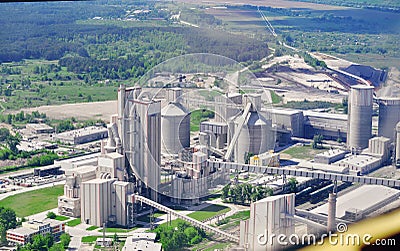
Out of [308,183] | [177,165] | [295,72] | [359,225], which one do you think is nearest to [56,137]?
[177,165]

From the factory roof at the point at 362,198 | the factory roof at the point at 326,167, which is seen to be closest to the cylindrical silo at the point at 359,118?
the factory roof at the point at 326,167

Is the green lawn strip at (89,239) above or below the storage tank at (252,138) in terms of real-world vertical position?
below

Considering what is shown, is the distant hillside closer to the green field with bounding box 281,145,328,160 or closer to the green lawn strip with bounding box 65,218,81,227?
the green field with bounding box 281,145,328,160

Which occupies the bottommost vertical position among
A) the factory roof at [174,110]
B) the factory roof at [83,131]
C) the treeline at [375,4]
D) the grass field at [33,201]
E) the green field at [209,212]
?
the grass field at [33,201]

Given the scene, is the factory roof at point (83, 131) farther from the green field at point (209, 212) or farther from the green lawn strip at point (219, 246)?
the green lawn strip at point (219, 246)

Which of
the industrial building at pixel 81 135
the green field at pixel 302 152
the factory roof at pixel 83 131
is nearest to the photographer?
the green field at pixel 302 152

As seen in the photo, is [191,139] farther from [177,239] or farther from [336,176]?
[177,239]
